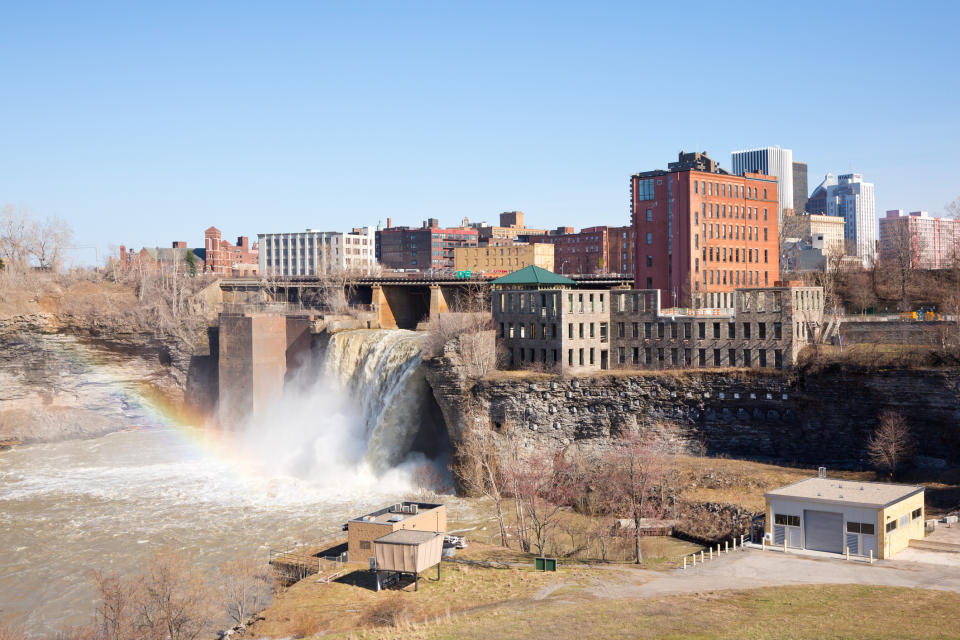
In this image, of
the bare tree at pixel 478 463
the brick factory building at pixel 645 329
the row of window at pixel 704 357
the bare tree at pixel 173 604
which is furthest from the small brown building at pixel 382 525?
the row of window at pixel 704 357

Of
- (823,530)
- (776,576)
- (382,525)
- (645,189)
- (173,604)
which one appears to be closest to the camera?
(776,576)

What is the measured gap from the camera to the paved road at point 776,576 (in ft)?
130

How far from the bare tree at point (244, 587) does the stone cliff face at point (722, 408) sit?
22996mm

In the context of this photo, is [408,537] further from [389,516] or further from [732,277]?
[732,277]

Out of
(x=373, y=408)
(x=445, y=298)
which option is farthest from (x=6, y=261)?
(x=373, y=408)

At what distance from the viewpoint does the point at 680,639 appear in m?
33.1

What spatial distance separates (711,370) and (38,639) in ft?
160

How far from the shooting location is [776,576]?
41219 millimetres

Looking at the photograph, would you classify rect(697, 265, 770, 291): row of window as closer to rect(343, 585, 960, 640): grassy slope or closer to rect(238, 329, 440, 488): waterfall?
rect(238, 329, 440, 488): waterfall

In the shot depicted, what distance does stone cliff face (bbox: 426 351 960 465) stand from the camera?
59.8 metres

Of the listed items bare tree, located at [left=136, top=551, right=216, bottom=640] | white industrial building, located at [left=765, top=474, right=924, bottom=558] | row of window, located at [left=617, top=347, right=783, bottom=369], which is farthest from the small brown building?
row of window, located at [left=617, top=347, right=783, bottom=369]

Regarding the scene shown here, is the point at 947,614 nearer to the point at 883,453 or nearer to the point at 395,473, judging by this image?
the point at 883,453

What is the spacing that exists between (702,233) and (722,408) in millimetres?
27998

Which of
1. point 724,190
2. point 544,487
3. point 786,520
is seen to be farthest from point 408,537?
point 724,190
